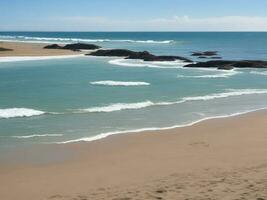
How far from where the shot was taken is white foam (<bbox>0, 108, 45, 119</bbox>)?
61.5ft

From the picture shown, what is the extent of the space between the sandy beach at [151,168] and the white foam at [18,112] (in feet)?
17.6

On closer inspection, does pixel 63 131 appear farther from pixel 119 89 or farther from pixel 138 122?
pixel 119 89

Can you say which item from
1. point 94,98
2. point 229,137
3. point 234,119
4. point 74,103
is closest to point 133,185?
point 229,137

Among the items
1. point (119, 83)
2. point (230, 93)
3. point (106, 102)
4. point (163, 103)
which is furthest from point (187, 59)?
point (106, 102)

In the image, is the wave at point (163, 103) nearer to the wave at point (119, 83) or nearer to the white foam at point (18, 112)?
the white foam at point (18, 112)

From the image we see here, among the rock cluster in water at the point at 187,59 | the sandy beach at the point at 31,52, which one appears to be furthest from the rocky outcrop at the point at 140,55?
the sandy beach at the point at 31,52

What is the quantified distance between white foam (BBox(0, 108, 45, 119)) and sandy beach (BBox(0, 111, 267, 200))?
5.38m

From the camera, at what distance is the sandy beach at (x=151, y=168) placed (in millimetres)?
9148

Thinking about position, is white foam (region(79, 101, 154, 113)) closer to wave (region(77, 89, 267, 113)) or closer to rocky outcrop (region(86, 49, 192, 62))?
wave (region(77, 89, 267, 113))

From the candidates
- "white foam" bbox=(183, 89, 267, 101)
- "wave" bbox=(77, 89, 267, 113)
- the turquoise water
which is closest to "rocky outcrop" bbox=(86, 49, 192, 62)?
the turquoise water

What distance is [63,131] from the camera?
627 inches

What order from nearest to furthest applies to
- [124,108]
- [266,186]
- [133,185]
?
[266,186] → [133,185] → [124,108]

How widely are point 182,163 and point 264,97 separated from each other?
1489 cm

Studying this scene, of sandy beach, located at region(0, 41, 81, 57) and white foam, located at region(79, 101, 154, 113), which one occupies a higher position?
sandy beach, located at region(0, 41, 81, 57)
